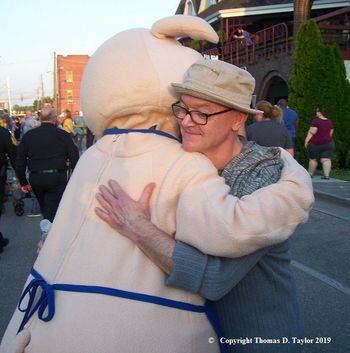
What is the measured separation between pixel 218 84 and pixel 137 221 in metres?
0.52

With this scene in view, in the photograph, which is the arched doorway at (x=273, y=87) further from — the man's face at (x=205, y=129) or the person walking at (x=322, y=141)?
the man's face at (x=205, y=129)

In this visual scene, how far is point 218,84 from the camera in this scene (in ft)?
5.51

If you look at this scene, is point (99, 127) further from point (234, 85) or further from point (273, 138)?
point (273, 138)

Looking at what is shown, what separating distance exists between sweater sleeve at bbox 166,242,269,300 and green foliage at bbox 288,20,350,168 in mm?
13022

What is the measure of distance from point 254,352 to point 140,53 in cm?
112

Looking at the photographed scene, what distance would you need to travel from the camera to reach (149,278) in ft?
5.21

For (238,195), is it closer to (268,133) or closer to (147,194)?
(147,194)

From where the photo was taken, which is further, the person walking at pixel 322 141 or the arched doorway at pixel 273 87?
the arched doorway at pixel 273 87

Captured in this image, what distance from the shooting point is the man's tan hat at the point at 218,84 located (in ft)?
5.51

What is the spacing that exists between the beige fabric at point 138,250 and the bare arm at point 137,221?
24 mm

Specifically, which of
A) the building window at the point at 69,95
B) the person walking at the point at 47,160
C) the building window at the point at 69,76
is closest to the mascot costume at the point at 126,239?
the person walking at the point at 47,160

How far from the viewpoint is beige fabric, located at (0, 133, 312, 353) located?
1.52 metres

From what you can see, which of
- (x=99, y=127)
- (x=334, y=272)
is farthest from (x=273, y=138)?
(x=99, y=127)

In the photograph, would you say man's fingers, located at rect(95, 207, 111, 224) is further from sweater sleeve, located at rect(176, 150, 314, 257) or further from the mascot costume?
sweater sleeve, located at rect(176, 150, 314, 257)
